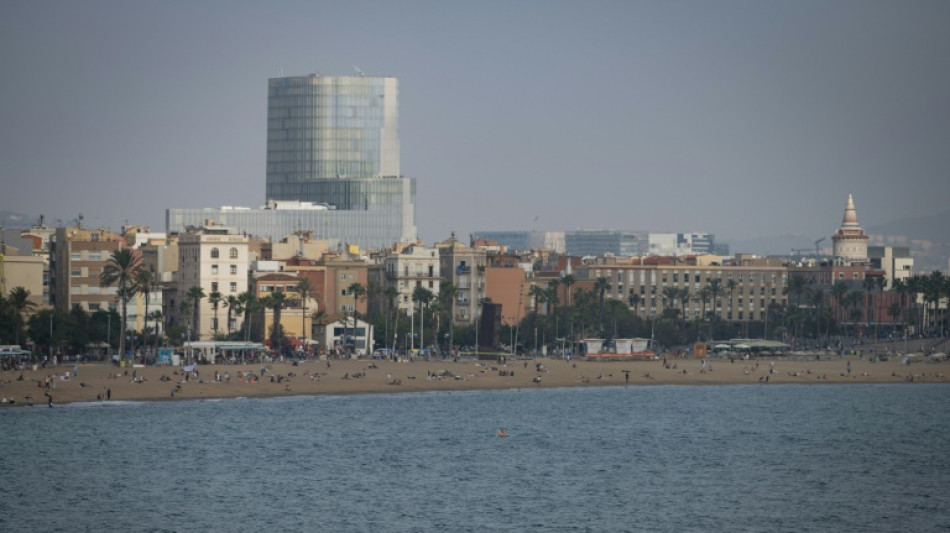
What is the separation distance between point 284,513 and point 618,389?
93.8 m

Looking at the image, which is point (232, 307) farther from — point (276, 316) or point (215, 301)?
point (276, 316)

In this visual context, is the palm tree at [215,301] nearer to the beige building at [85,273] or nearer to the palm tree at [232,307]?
the palm tree at [232,307]

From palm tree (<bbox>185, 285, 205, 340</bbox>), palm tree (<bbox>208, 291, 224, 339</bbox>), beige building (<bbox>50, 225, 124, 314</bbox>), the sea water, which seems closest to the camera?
the sea water

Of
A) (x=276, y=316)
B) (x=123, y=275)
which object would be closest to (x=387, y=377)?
(x=123, y=275)

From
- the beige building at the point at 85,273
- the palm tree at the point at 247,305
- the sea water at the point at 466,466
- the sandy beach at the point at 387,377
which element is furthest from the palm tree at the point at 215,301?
the sea water at the point at 466,466

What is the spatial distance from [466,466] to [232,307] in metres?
88.4

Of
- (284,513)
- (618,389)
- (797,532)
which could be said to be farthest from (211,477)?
(618,389)

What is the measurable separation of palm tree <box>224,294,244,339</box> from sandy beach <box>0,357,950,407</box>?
544 inches

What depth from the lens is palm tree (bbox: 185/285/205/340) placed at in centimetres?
18600

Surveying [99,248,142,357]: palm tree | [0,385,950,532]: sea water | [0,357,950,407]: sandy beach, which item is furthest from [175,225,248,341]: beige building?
[0,385,950,532]: sea water

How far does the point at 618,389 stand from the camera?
176 metres

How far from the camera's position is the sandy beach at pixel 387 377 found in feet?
450

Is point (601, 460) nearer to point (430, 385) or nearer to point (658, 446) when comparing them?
point (658, 446)

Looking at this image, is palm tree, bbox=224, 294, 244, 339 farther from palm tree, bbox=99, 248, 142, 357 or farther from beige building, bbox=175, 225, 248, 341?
palm tree, bbox=99, 248, 142, 357
